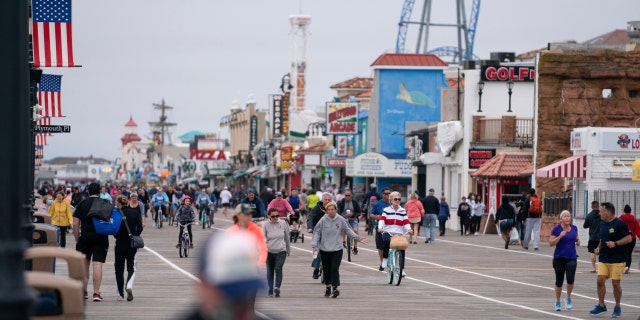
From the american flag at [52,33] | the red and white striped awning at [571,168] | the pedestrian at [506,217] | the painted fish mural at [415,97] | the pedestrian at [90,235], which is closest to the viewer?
the pedestrian at [90,235]

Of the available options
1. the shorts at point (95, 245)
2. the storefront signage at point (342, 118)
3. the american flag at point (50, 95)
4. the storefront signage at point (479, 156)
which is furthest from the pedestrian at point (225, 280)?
the storefront signage at point (342, 118)

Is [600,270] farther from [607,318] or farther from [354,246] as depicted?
[354,246]

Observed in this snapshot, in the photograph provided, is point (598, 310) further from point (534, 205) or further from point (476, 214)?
point (476, 214)

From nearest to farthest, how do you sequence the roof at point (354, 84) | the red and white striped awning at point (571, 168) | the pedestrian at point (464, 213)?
the red and white striped awning at point (571, 168) < the pedestrian at point (464, 213) < the roof at point (354, 84)

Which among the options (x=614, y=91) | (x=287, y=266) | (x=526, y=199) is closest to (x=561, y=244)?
(x=287, y=266)

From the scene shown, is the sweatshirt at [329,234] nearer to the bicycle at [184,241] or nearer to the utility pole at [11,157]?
the bicycle at [184,241]

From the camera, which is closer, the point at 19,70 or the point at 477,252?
the point at 19,70

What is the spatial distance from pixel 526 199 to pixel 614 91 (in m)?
8.72

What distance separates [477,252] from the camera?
36562 millimetres

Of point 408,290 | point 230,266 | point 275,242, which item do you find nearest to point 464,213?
point 408,290

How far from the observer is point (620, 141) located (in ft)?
129

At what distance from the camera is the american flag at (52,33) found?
73.7ft

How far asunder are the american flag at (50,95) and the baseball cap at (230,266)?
2735 cm

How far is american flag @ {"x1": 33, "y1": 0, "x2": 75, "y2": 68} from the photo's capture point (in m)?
22.5
